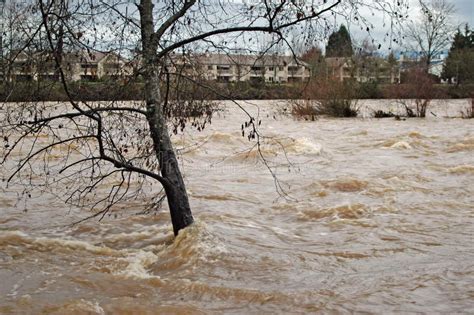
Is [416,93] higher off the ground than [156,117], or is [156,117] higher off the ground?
[416,93]

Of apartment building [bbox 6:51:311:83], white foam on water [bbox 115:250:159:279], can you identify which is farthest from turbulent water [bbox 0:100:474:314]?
apartment building [bbox 6:51:311:83]

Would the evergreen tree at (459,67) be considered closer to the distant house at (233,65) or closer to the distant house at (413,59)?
the distant house at (413,59)

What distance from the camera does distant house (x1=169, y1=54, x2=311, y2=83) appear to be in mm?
6328

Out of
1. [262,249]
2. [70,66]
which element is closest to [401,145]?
[262,249]

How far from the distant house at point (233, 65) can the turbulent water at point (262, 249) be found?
Result: 0.65 meters

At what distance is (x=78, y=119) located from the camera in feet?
21.2

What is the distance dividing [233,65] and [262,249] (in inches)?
Answer: 90.2

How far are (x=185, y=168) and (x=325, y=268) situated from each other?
7827 mm

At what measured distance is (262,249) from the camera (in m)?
7.19

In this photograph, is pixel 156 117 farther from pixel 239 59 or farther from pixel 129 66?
pixel 239 59

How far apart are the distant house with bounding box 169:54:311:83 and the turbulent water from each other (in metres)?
0.65


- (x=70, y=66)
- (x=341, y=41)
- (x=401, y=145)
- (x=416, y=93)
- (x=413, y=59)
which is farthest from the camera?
(x=416, y=93)

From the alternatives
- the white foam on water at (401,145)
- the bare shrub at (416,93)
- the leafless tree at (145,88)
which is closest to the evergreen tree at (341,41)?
the leafless tree at (145,88)

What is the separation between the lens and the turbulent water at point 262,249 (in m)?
5.34
